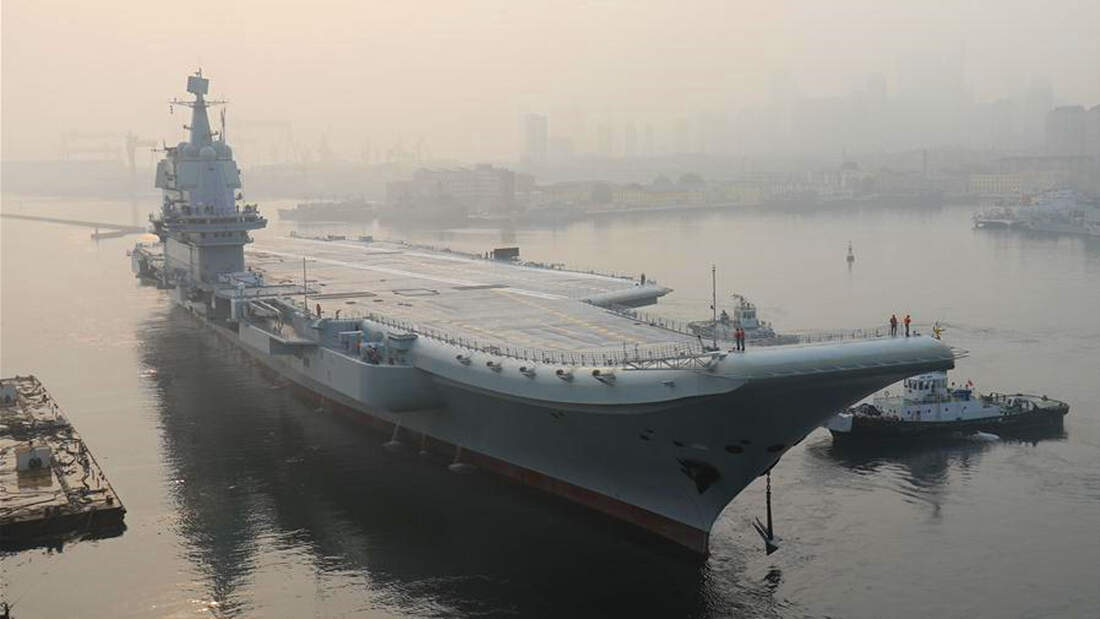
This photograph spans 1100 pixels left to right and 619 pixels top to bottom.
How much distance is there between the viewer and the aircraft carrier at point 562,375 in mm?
16312

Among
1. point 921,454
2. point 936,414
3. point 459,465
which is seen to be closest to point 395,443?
point 459,465

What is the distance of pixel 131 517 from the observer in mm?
20391

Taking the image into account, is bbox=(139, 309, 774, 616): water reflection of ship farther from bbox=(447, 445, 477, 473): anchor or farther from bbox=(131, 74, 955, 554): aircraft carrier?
bbox=(131, 74, 955, 554): aircraft carrier

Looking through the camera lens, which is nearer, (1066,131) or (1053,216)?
(1053,216)

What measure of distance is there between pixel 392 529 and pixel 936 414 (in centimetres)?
1241

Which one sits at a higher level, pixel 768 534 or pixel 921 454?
pixel 768 534

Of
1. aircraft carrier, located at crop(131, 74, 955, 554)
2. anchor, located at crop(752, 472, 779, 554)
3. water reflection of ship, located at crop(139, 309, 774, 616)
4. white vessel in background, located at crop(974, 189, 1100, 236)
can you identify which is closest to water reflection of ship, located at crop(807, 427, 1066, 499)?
anchor, located at crop(752, 472, 779, 554)

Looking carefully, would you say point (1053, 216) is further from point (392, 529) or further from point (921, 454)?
point (392, 529)

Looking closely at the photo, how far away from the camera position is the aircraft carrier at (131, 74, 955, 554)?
1631 centimetres

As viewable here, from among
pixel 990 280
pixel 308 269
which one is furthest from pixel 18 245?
pixel 990 280

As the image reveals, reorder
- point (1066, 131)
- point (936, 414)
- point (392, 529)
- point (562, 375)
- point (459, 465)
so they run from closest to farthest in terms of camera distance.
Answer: point (562, 375) < point (392, 529) < point (459, 465) < point (936, 414) < point (1066, 131)

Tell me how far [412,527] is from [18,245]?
72.4 meters

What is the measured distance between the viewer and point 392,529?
19328 mm

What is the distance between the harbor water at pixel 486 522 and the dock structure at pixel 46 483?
490mm
